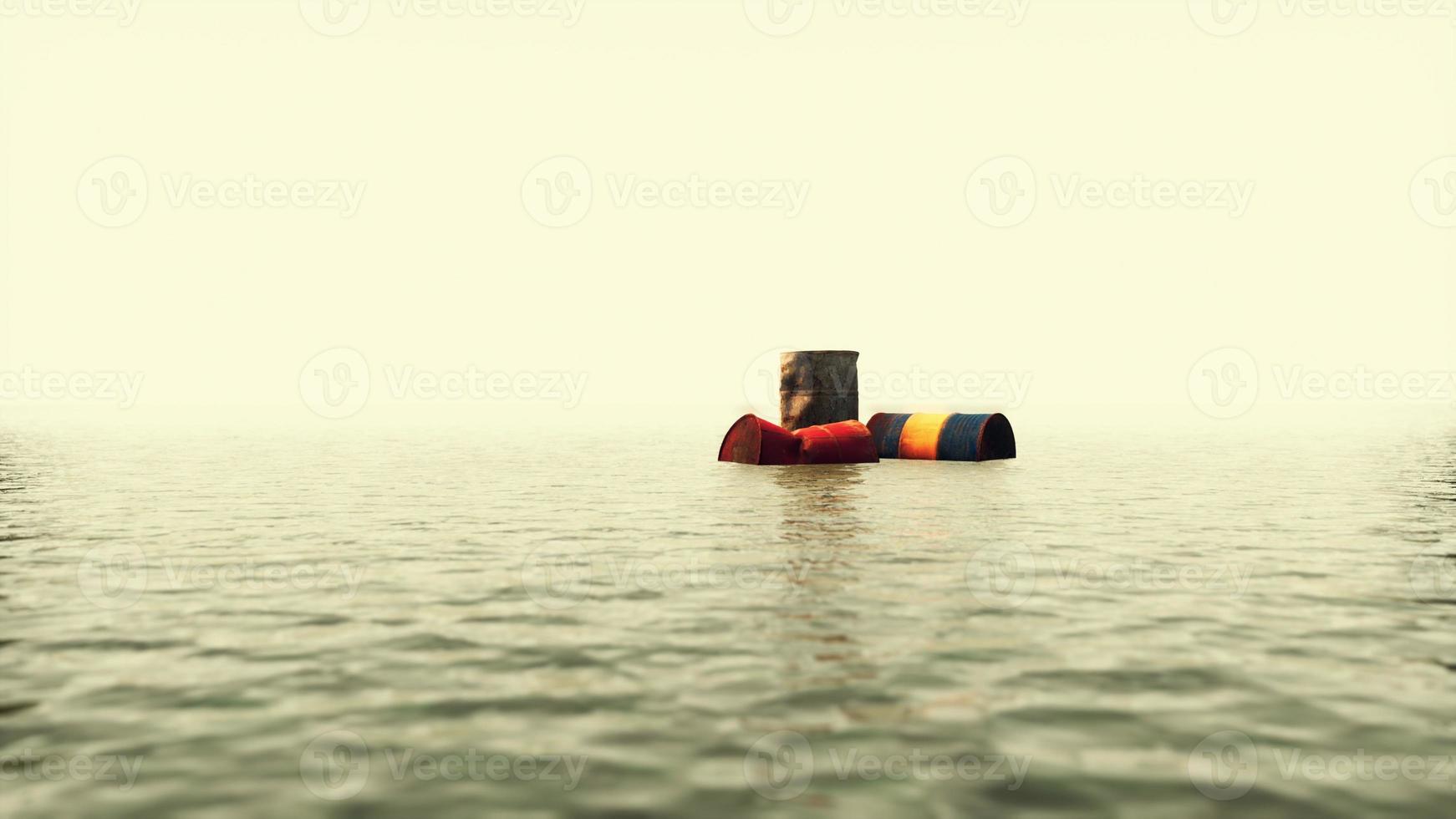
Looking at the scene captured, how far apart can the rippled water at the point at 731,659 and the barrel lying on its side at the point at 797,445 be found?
741cm

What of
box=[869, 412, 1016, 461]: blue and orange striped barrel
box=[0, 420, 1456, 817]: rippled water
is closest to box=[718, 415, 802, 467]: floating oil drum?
box=[869, 412, 1016, 461]: blue and orange striped barrel

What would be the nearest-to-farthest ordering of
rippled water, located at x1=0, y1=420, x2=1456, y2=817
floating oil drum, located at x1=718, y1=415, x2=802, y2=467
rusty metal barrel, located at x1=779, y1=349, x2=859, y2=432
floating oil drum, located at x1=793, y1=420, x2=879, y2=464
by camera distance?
1. rippled water, located at x1=0, y1=420, x2=1456, y2=817
2. floating oil drum, located at x1=718, y1=415, x2=802, y2=467
3. floating oil drum, located at x1=793, y1=420, x2=879, y2=464
4. rusty metal barrel, located at x1=779, y1=349, x2=859, y2=432

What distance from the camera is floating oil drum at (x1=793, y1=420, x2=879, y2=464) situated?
78.2 ft

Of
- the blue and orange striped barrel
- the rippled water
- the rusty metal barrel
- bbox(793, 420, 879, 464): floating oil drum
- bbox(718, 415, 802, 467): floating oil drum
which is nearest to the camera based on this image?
the rippled water

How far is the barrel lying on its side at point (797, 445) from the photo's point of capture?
77.0 ft

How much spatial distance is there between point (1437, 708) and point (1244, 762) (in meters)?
1.63

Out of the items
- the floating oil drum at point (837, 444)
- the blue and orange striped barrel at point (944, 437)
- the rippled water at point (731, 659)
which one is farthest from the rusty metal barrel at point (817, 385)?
the rippled water at point (731, 659)

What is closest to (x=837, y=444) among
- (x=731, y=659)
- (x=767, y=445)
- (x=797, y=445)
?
(x=797, y=445)

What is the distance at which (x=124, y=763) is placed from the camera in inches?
207

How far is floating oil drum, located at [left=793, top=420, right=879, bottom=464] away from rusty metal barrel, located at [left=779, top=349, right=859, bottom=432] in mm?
299

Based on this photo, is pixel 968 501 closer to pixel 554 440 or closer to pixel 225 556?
pixel 225 556

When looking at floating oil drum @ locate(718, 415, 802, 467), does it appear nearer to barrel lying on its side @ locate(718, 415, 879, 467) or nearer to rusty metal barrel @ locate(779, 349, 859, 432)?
barrel lying on its side @ locate(718, 415, 879, 467)

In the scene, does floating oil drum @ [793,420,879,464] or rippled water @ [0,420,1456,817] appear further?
floating oil drum @ [793,420,879,464]

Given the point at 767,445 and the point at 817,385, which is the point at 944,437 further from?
the point at 767,445
